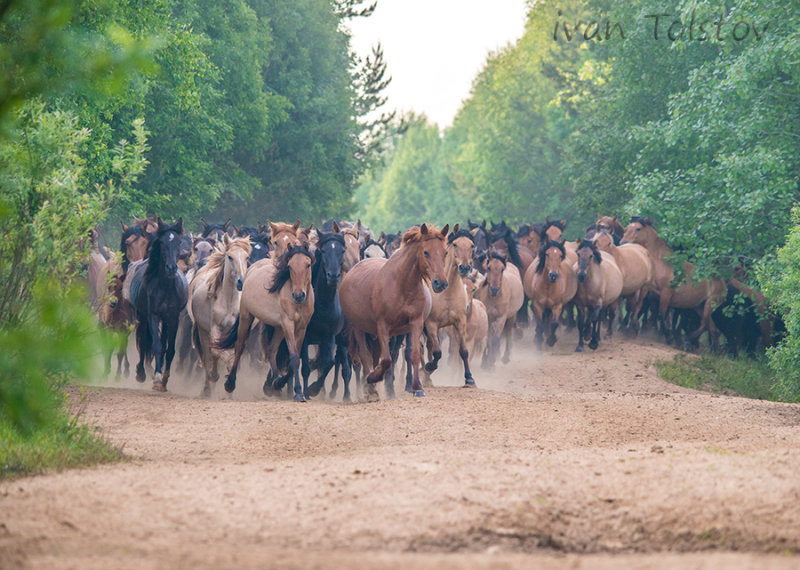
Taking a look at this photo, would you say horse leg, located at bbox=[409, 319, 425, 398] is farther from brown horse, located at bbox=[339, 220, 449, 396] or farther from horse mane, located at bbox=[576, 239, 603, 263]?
horse mane, located at bbox=[576, 239, 603, 263]

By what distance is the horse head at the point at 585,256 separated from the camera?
24562mm

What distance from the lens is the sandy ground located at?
20.3 feet

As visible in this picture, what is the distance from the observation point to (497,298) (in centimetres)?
2233

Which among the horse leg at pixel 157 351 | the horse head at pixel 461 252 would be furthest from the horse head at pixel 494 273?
the horse leg at pixel 157 351

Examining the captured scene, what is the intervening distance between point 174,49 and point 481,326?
36.3 feet

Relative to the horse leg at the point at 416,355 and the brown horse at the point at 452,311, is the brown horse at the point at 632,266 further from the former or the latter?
the horse leg at the point at 416,355

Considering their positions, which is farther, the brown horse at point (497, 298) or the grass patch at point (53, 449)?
the brown horse at point (497, 298)

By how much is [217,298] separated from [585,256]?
10814 millimetres

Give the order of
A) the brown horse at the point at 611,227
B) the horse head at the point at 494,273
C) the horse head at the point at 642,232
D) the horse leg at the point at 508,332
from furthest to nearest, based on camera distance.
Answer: the brown horse at the point at 611,227
the horse head at the point at 642,232
the horse leg at the point at 508,332
the horse head at the point at 494,273

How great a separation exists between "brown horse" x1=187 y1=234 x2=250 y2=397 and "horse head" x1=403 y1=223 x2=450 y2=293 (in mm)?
3110

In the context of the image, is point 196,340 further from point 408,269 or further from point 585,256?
point 585,256

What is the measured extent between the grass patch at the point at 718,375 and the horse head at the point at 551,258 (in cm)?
329

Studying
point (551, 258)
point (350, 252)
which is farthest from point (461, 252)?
point (551, 258)

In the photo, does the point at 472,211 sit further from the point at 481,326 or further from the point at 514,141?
the point at 481,326
